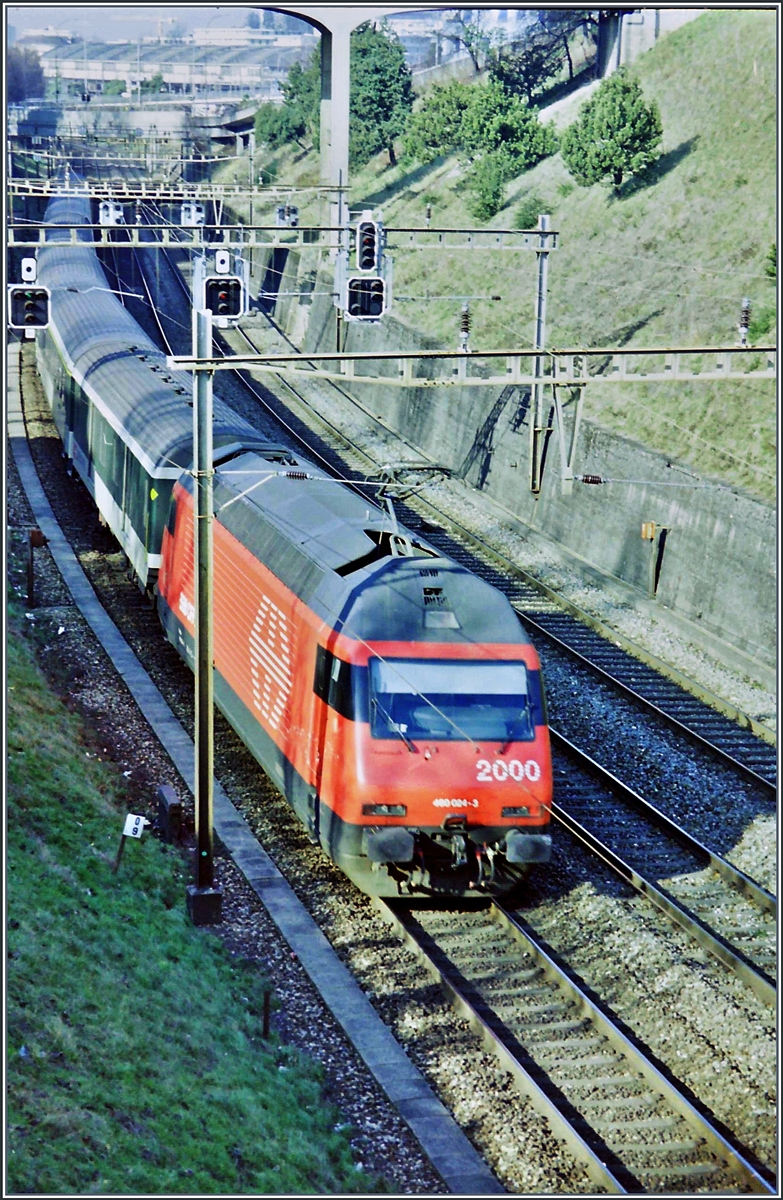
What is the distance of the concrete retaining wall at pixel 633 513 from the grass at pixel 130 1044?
43.3ft

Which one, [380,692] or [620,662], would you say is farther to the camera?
[620,662]

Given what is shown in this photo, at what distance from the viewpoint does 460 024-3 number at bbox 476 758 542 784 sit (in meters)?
15.3

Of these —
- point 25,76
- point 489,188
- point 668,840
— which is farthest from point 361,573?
point 25,76

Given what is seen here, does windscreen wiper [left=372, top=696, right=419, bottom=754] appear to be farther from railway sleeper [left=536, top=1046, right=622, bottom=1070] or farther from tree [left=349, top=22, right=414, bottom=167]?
tree [left=349, top=22, right=414, bottom=167]

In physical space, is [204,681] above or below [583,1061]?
above

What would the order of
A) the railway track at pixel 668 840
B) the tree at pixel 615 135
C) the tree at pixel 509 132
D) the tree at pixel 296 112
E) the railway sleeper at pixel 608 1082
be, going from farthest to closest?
the tree at pixel 296 112
the tree at pixel 509 132
the tree at pixel 615 135
the railway track at pixel 668 840
the railway sleeper at pixel 608 1082

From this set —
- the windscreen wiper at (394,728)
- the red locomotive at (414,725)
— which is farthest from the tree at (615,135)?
the windscreen wiper at (394,728)

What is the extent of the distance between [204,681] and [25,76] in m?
147

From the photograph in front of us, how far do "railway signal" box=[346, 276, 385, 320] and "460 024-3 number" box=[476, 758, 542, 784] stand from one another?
7310 mm

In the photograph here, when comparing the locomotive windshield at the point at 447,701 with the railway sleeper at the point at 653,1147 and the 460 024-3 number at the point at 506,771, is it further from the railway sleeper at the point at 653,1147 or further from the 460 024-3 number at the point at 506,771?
the railway sleeper at the point at 653,1147

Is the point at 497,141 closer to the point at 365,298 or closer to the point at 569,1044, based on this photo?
the point at 365,298

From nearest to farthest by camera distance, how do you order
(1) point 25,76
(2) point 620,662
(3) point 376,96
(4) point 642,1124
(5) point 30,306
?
1. (4) point 642,1124
2. (5) point 30,306
3. (2) point 620,662
4. (3) point 376,96
5. (1) point 25,76

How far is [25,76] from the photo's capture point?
14738cm

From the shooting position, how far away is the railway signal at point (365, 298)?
64.3 ft
